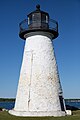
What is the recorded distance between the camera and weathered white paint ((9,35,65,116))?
14914mm

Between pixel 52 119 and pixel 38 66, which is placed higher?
pixel 38 66

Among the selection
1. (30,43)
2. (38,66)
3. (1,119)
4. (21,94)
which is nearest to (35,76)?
(38,66)

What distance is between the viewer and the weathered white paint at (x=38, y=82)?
14.9 m

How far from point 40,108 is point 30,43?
5115 mm

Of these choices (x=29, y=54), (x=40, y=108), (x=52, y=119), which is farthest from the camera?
(x=29, y=54)

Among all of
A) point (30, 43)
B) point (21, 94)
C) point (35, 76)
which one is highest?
point (30, 43)

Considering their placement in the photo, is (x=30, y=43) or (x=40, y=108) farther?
(x=30, y=43)

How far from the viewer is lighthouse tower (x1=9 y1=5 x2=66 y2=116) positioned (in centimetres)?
1495

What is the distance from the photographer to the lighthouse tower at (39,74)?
49.1 ft

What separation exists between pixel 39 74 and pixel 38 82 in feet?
1.99

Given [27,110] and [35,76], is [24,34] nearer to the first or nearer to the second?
[35,76]

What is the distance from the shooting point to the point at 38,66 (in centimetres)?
1560

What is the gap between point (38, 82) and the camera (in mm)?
15266

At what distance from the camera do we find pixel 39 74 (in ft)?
50.6
